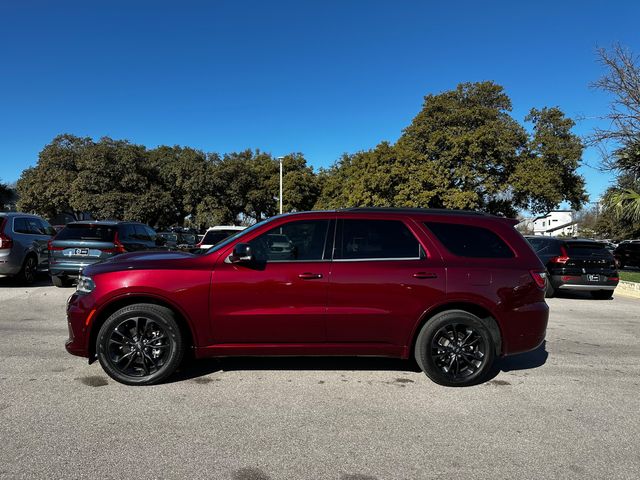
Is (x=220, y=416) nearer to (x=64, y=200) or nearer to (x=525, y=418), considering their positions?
→ (x=525, y=418)

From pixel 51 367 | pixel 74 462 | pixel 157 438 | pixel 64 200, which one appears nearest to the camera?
pixel 74 462

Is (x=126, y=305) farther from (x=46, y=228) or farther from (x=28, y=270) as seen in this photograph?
(x=46, y=228)

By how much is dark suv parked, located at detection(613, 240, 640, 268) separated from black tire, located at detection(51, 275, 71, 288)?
25.4m

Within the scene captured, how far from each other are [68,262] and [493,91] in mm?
31532

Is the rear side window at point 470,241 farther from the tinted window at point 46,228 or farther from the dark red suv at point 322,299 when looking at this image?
the tinted window at point 46,228

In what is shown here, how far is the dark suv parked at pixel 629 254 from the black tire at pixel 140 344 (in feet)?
85.5

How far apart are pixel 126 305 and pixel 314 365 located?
2.14m

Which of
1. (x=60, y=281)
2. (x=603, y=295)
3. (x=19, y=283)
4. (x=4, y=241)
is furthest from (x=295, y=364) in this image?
(x=603, y=295)

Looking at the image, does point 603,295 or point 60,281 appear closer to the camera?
point 60,281

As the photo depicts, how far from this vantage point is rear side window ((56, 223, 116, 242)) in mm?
10500

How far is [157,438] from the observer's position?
3465 mm

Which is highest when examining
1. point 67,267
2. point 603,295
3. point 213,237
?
point 213,237

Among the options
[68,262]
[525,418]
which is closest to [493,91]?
[68,262]

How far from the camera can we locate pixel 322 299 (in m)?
4.52
